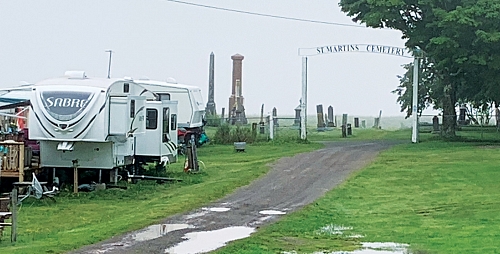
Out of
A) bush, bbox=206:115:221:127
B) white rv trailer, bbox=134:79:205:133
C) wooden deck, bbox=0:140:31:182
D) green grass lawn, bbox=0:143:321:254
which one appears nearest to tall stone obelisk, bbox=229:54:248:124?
bush, bbox=206:115:221:127

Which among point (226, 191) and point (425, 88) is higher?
point (425, 88)

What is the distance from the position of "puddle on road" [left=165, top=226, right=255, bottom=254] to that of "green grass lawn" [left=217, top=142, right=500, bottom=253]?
248mm

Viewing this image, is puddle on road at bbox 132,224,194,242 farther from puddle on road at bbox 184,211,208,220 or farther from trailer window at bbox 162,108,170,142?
trailer window at bbox 162,108,170,142

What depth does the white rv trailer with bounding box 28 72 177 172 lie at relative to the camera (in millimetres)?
22344

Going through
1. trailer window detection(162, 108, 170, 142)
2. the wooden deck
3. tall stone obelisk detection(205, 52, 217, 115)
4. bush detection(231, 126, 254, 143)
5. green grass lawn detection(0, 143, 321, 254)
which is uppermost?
tall stone obelisk detection(205, 52, 217, 115)

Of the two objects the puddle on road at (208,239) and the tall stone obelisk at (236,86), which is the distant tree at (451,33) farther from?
the puddle on road at (208,239)

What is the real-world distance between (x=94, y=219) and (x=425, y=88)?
102 ft

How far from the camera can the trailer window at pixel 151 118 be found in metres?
26.6

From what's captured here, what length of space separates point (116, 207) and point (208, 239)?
21.2 feet

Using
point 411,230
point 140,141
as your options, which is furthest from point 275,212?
point 140,141

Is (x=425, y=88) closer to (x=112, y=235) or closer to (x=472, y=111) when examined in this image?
(x=472, y=111)

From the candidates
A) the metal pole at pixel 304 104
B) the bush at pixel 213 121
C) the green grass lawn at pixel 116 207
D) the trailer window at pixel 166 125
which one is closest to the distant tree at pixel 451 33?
the metal pole at pixel 304 104

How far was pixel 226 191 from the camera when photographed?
21.3 m

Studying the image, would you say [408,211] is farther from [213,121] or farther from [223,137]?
[213,121]
